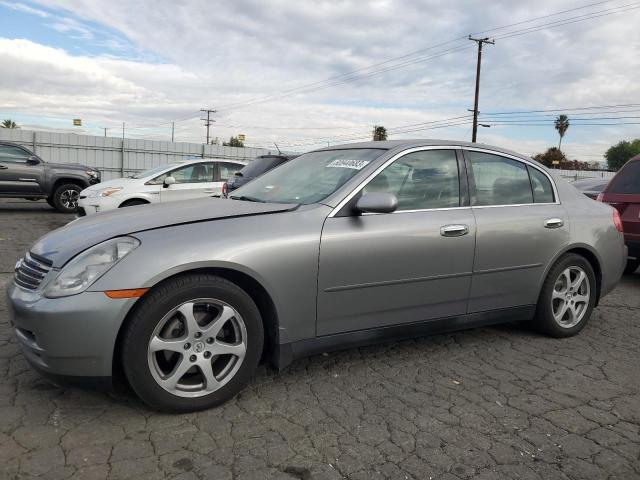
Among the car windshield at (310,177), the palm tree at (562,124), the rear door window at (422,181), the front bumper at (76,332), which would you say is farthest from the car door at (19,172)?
the palm tree at (562,124)

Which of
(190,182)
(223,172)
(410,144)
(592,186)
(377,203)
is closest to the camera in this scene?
(377,203)

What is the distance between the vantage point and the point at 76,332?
2.62 meters

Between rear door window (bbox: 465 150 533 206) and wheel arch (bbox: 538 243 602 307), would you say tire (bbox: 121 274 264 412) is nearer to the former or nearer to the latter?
rear door window (bbox: 465 150 533 206)

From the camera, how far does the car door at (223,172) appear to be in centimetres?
1068

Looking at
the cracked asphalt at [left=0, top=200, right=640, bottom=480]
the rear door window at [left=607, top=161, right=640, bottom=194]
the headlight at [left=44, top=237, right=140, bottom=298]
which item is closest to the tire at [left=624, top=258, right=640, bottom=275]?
the rear door window at [left=607, top=161, right=640, bottom=194]

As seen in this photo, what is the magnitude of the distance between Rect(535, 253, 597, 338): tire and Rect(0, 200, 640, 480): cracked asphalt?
0.38 m

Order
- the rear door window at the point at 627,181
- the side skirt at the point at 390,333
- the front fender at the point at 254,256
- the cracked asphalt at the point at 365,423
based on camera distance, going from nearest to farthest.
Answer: the cracked asphalt at the point at 365,423 → the front fender at the point at 254,256 → the side skirt at the point at 390,333 → the rear door window at the point at 627,181

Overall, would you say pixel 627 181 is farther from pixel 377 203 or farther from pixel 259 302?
pixel 259 302

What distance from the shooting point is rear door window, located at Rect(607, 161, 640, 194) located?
22.4 feet

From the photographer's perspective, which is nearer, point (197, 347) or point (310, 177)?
point (197, 347)

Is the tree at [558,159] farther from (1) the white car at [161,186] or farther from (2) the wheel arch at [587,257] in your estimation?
(2) the wheel arch at [587,257]

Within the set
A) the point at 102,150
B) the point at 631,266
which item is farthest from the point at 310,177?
the point at 102,150

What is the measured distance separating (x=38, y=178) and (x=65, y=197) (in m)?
0.77

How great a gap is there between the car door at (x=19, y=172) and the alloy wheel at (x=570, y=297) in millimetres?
12585
